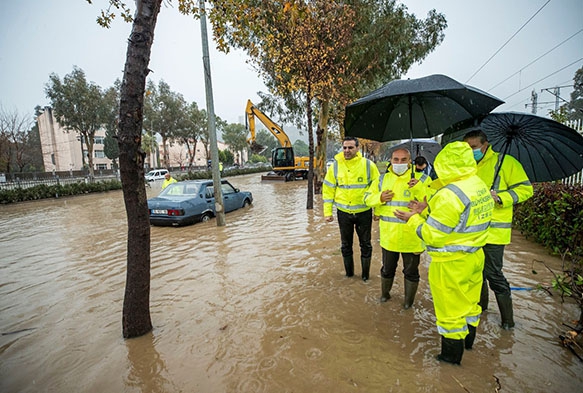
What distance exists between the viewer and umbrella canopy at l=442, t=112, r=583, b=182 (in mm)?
2543

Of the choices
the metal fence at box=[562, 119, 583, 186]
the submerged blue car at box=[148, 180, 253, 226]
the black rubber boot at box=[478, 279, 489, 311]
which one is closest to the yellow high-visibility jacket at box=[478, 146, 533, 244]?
the black rubber boot at box=[478, 279, 489, 311]

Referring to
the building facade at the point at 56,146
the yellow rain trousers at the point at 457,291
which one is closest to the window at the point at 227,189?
the yellow rain trousers at the point at 457,291

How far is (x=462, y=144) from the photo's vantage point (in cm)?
203

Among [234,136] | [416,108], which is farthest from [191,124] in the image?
[416,108]

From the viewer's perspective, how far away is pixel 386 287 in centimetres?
335

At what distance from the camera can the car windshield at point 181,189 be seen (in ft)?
28.6

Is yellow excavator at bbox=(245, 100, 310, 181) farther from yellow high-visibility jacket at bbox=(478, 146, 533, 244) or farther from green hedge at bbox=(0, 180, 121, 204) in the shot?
yellow high-visibility jacket at bbox=(478, 146, 533, 244)

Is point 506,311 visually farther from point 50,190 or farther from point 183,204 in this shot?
point 50,190

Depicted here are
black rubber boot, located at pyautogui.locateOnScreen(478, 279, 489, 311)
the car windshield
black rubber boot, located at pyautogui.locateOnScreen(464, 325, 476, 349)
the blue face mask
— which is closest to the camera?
black rubber boot, located at pyautogui.locateOnScreen(464, 325, 476, 349)

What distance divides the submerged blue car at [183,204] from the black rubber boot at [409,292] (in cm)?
655

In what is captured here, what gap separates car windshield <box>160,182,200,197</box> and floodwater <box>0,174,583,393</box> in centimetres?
348

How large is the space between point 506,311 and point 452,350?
99cm

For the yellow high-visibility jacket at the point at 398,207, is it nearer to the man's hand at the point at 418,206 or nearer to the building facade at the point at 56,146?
the man's hand at the point at 418,206

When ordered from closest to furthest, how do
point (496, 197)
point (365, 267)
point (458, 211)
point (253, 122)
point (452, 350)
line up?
point (458, 211) → point (452, 350) → point (496, 197) → point (365, 267) → point (253, 122)
